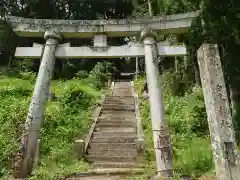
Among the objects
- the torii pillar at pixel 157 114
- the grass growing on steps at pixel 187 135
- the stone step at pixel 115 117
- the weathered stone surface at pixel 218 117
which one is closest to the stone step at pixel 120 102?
the grass growing on steps at pixel 187 135

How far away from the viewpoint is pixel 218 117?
5.36 metres

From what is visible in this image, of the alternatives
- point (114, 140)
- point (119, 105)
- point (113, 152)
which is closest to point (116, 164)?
point (113, 152)

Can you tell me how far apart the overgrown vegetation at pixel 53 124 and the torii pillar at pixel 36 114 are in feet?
1.11

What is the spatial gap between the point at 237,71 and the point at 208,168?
2992mm

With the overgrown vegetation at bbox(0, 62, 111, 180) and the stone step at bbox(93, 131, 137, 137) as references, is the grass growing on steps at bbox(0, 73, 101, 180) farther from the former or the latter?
the stone step at bbox(93, 131, 137, 137)

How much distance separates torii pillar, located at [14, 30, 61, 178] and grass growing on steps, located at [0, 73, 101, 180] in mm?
364

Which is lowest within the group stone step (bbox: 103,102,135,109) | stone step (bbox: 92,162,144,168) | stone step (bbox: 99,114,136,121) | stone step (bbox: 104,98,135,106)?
stone step (bbox: 92,162,144,168)

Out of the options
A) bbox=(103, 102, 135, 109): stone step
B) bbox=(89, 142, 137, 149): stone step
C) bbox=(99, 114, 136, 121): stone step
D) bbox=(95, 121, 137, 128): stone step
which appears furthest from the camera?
bbox=(103, 102, 135, 109): stone step

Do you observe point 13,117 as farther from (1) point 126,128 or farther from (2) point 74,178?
(2) point 74,178

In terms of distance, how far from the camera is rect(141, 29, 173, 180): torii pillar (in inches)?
248

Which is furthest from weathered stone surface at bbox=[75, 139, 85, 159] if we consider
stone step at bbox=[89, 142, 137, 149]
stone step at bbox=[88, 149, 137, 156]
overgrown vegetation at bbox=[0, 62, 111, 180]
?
stone step at bbox=[89, 142, 137, 149]

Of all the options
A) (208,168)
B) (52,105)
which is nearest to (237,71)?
(208,168)

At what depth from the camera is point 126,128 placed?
10.6 meters

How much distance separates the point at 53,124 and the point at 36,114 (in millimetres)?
3304
